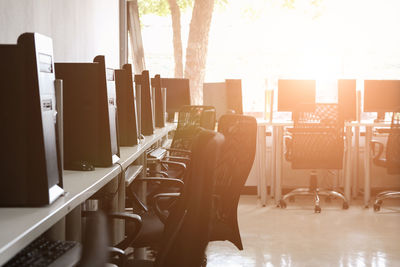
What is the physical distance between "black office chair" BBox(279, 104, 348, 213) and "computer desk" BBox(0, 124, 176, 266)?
374 cm

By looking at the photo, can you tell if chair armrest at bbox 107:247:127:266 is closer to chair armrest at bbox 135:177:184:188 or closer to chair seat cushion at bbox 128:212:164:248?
chair seat cushion at bbox 128:212:164:248

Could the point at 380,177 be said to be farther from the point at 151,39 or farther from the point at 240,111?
the point at 151,39

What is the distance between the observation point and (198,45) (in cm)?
704

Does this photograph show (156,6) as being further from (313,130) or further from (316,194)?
(316,194)

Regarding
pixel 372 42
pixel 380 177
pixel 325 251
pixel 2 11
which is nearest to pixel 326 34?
pixel 372 42

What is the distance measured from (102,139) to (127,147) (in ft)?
2.82

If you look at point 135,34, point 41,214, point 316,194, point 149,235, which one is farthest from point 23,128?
point 135,34

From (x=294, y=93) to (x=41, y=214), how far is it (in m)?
5.23

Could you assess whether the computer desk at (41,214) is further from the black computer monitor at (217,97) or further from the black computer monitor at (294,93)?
the black computer monitor at (294,93)

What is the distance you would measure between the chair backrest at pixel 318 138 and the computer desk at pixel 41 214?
3.75 metres

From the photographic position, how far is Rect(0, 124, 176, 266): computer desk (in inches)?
40.1

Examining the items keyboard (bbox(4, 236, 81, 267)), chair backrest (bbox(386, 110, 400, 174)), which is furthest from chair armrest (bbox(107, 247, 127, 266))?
chair backrest (bbox(386, 110, 400, 174))

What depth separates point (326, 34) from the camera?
24.1 feet

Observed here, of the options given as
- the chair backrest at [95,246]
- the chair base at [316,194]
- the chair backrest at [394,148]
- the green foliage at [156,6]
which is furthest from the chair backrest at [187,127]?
the chair backrest at [95,246]
